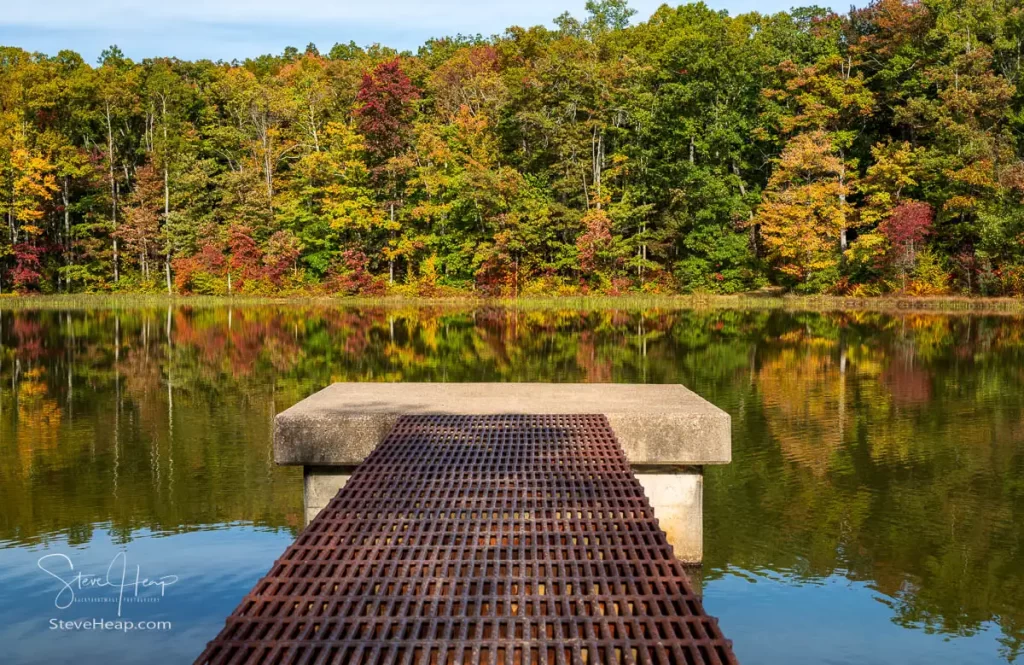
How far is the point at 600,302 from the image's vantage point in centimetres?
3625

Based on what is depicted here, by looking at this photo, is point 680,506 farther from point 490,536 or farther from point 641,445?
point 490,536

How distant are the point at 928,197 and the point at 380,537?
1449 inches

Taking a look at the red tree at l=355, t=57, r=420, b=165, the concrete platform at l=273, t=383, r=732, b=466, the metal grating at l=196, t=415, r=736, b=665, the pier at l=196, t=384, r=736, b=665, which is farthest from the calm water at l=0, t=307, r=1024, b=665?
the red tree at l=355, t=57, r=420, b=165

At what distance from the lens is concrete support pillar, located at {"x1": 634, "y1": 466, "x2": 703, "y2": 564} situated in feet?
19.0

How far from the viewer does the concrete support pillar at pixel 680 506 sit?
580 centimetres

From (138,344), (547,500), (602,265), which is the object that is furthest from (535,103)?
(547,500)

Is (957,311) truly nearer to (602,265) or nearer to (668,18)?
(602,265)

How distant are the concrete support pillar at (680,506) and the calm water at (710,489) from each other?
0.23 meters

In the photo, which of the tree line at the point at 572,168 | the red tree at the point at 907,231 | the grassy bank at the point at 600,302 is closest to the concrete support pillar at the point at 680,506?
the grassy bank at the point at 600,302

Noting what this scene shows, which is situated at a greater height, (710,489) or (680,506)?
(680,506)

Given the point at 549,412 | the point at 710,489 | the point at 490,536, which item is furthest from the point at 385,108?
the point at 490,536

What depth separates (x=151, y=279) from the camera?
45.6m
